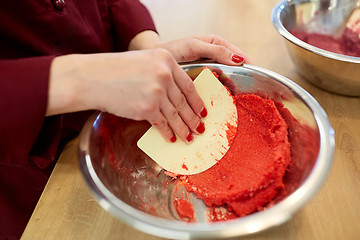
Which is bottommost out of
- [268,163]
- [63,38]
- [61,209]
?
[61,209]

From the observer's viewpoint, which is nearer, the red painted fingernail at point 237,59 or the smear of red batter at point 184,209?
the smear of red batter at point 184,209

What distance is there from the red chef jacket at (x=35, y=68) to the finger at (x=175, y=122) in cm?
18

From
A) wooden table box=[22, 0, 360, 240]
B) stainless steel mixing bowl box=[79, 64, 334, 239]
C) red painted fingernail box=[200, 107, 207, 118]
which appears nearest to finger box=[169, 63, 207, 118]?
red painted fingernail box=[200, 107, 207, 118]

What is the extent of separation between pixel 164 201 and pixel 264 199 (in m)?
0.18

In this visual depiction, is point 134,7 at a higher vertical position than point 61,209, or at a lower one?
higher

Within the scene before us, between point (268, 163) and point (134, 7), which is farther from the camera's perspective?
point (134, 7)

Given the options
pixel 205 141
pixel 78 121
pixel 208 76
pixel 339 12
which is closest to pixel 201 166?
pixel 205 141

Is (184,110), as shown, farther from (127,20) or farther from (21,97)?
(127,20)

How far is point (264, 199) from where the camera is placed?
550 millimetres

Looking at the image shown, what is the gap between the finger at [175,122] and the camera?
55 cm

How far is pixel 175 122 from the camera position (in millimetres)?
587

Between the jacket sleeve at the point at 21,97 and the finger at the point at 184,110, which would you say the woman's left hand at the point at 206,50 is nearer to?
the finger at the point at 184,110

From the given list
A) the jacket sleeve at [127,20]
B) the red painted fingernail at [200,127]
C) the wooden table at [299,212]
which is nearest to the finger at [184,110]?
the red painted fingernail at [200,127]

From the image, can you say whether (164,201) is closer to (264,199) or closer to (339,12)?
(264,199)
